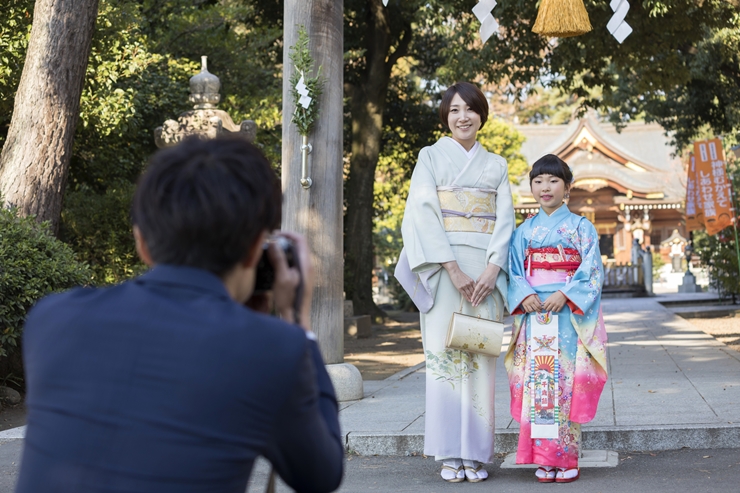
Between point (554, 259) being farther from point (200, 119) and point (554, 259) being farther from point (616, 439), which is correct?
point (200, 119)

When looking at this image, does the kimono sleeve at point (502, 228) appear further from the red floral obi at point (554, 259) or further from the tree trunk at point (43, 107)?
the tree trunk at point (43, 107)

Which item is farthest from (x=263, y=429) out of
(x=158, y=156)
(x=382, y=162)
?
(x=382, y=162)

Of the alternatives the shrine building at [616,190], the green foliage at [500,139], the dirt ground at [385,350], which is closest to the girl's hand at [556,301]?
the dirt ground at [385,350]

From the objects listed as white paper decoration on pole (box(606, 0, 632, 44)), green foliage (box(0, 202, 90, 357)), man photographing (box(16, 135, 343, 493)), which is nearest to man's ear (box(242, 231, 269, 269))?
man photographing (box(16, 135, 343, 493))

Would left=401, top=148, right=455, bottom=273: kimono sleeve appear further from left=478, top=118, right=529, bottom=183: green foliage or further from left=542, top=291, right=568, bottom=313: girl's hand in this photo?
left=478, top=118, right=529, bottom=183: green foliage

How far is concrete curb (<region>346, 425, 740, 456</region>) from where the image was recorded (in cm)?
461

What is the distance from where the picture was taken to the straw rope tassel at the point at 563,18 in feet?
21.7

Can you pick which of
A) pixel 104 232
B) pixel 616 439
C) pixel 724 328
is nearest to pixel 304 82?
pixel 616 439

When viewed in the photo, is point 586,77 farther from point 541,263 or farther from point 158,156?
point 158,156

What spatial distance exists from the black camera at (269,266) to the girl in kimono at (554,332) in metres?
2.83

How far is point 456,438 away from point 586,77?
10179 millimetres

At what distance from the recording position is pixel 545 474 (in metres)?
4.08

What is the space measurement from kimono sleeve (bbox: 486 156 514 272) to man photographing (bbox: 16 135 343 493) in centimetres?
294

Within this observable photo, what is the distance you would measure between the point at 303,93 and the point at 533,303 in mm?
2616
